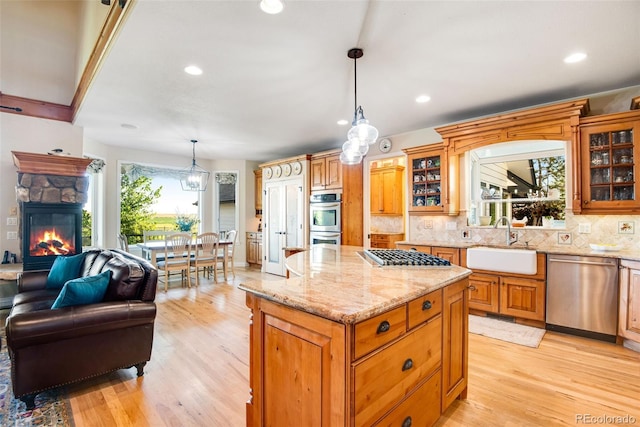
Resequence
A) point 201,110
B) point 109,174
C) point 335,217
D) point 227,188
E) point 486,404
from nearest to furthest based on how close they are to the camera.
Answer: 1. point 486,404
2. point 201,110
3. point 335,217
4. point 109,174
5. point 227,188

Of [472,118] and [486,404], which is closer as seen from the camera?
[486,404]

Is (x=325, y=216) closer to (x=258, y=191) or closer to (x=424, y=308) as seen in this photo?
(x=258, y=191)

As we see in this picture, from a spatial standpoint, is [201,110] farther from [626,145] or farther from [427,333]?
[626,145]

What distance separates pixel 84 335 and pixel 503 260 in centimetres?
402

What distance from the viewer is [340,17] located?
81.2 inches

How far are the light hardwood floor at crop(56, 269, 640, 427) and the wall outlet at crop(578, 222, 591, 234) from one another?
1.20 metres

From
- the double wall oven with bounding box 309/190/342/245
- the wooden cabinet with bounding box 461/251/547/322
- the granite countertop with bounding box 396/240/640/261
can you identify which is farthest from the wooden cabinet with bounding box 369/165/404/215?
the wooden cabinet with bounding box 461/251/547/322

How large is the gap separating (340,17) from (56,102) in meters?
4.59

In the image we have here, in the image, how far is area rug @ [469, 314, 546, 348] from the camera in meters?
3.02

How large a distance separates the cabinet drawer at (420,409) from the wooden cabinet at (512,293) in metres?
1.73

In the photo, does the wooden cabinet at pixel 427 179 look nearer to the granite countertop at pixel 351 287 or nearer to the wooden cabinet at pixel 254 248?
the granite countertop at pixel 351 287

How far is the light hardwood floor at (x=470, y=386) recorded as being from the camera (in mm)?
1905

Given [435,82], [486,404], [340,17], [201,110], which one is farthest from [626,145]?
[201,110]

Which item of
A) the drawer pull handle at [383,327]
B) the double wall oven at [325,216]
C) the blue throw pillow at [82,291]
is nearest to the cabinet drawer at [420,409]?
the drawer pull handle at [383,327]
